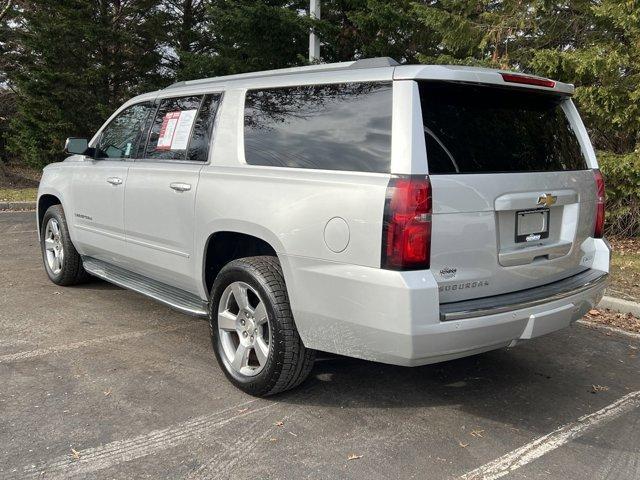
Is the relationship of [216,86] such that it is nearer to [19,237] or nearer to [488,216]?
[488,216]

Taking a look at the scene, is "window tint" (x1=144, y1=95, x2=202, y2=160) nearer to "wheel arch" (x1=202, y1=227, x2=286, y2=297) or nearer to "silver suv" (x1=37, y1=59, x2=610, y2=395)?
"silver suv" (x1=37, y1=59, x2=610, y2=395)

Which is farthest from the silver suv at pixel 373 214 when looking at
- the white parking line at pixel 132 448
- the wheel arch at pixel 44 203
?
the wheel arch at pixel 44 203

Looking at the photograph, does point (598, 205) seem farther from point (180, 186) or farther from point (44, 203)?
point (44, 203)

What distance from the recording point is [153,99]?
4.88 meters

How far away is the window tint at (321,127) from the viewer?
10.1 ft

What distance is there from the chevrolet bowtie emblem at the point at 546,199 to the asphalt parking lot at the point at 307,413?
1249 mm

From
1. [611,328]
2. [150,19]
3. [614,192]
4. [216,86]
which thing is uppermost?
[150,19]

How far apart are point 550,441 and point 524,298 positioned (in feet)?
2.56

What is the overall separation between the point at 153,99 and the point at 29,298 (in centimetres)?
234

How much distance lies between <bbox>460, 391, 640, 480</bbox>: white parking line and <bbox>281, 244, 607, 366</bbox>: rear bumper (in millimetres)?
548

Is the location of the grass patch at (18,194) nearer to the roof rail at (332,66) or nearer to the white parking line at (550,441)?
the roof rail at (332,66)

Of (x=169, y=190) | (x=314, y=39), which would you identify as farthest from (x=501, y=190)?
(x=314, y=39)

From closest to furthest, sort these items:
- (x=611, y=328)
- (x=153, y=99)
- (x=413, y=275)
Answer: (x=413, y=275)
(x=153, y=99)
(x=611, y=328)

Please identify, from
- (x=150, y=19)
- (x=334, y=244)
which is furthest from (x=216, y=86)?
(x=150, y=19)
